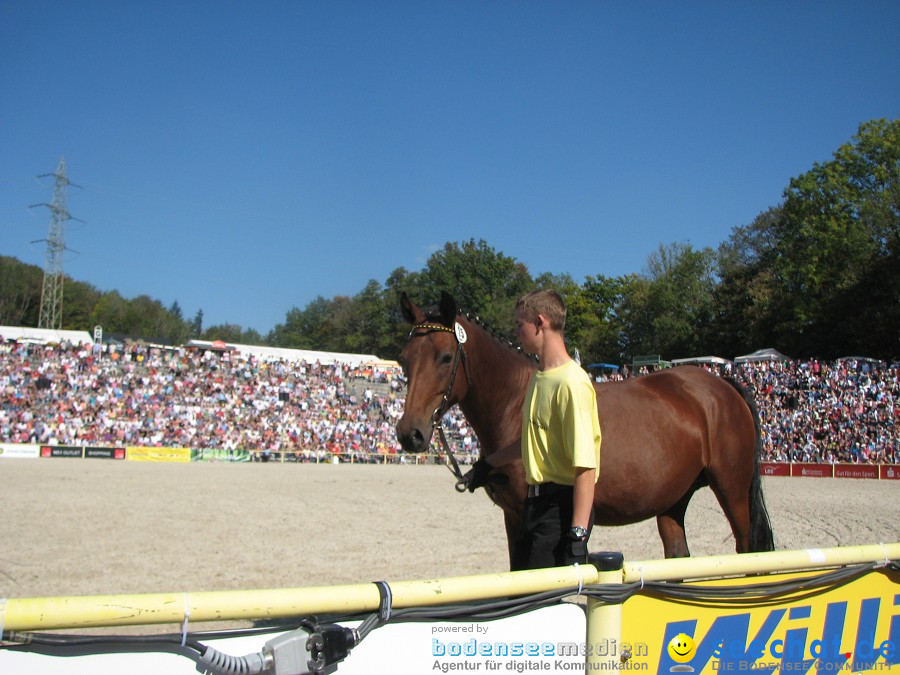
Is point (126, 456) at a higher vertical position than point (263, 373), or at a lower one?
lower

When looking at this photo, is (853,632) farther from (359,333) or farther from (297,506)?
(359,333)

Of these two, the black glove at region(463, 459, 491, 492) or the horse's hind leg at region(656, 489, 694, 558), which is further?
the horse's hind leg at region(656, 489, 694, 558)

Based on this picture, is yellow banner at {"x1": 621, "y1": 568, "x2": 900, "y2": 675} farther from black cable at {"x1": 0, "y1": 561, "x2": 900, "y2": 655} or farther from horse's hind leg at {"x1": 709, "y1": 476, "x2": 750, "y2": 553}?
horse's hind leg at {"x1": 709, "y1": 476, "x2": 750, "y2": 553}

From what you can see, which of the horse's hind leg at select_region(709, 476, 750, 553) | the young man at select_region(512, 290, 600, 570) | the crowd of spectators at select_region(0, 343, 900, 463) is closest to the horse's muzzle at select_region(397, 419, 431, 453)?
the young man at select_region(512, 290, 600, 570)

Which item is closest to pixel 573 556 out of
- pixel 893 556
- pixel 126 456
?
pixel 893 556

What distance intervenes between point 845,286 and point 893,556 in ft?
123

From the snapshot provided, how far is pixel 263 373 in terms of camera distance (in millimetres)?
32500

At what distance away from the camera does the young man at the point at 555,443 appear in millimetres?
2541

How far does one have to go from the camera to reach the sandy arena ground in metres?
6.84

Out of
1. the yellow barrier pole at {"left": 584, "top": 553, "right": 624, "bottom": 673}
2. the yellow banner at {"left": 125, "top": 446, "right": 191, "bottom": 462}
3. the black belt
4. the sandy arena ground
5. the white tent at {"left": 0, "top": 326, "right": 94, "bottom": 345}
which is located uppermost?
the white tent at {"left": 0, "top": 326, "right": 94, "bottom": 345}

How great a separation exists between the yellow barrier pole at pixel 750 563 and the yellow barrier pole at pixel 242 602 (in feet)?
1.29

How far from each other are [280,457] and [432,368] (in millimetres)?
24833

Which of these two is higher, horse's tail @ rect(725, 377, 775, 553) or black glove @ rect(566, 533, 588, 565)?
black glove @ rect(566, 533, 588, 565)

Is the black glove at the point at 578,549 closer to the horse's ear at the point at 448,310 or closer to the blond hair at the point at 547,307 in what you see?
the blond hair at the point at 547,307
